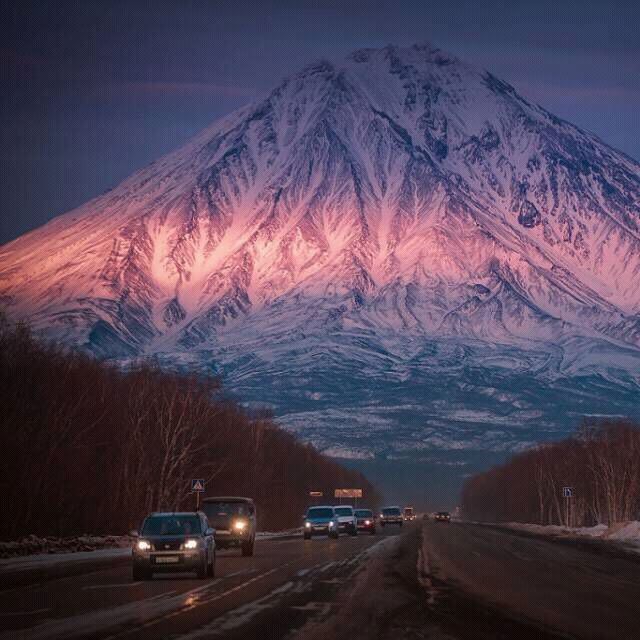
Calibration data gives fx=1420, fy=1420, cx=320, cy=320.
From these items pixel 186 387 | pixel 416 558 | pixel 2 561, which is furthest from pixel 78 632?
pixel 186 387

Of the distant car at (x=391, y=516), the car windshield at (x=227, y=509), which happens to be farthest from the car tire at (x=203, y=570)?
the distant car at (x=391, y=516)

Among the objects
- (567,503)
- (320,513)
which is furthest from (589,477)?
(320,513)

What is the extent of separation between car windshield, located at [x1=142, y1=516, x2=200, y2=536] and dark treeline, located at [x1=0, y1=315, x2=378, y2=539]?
1706 centimetres

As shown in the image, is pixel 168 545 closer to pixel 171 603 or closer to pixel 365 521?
pixel 171 603

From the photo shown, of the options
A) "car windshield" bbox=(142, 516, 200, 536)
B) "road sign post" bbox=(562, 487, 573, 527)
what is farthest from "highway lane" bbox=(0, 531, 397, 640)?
"road sign post" bbox=(562, 487, 573, 527)

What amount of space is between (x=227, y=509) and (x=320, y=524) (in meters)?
26.0

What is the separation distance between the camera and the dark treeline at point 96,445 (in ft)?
189

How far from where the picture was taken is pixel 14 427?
57.1 metres

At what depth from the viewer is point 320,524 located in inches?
3184

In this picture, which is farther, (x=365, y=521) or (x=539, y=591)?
(x=365, y=521)

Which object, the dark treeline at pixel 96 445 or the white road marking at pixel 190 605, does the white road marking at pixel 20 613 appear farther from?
the dark treeline at pixel 96 445

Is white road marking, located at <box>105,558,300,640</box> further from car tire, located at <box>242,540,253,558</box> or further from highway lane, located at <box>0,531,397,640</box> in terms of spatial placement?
car tire, located at <box>242,540,253,558</box>

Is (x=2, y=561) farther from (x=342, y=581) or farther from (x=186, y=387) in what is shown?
(x=186, y=387)

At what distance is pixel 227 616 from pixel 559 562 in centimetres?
2519
